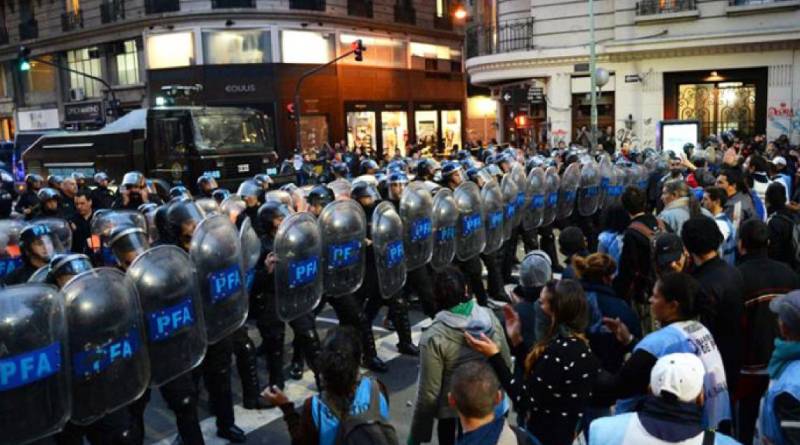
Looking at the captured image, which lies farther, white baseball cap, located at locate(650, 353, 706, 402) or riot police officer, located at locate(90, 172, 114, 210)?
riot police officer, located at locate(90, 172, 114, 210)

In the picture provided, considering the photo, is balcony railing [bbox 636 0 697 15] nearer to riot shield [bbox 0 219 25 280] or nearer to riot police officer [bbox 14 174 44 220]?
riot police officer [bbox 14 174 44 220]

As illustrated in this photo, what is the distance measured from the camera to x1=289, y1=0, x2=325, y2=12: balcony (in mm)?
32781

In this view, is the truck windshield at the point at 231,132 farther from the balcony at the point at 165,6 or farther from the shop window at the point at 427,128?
the shop window at the point at 427,128

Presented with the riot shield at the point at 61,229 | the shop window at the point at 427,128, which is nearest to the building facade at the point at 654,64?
the shop window at the point at 427,128

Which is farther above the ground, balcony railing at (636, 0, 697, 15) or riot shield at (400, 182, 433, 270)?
balcony railing at (636, 0, 697, 15)

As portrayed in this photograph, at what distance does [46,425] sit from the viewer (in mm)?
3723

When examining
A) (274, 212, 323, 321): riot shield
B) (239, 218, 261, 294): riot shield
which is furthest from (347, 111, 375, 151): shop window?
(274, 212, 323, 321): riot shield

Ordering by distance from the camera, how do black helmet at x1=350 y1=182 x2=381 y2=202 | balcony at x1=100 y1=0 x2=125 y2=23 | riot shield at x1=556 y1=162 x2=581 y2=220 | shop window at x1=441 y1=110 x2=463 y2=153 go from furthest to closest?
shop window at x1=441 y1=110 x2=463 y2=153, balcony at x1=100 y1=0 x2=125 y2=23, riot shield at x1=556 y1=162 x2=581 y2=220, black helmet at x1=350 y1=182 x2=381 y2=202

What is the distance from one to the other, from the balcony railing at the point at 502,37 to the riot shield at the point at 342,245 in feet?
63.8

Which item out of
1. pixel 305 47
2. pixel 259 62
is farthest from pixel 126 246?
pixel 305 47

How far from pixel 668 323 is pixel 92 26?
36793mm

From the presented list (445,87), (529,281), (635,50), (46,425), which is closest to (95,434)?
(46,425)

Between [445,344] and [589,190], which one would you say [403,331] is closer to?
[445,344]

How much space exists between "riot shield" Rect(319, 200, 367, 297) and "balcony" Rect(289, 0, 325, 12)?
28372 mm
